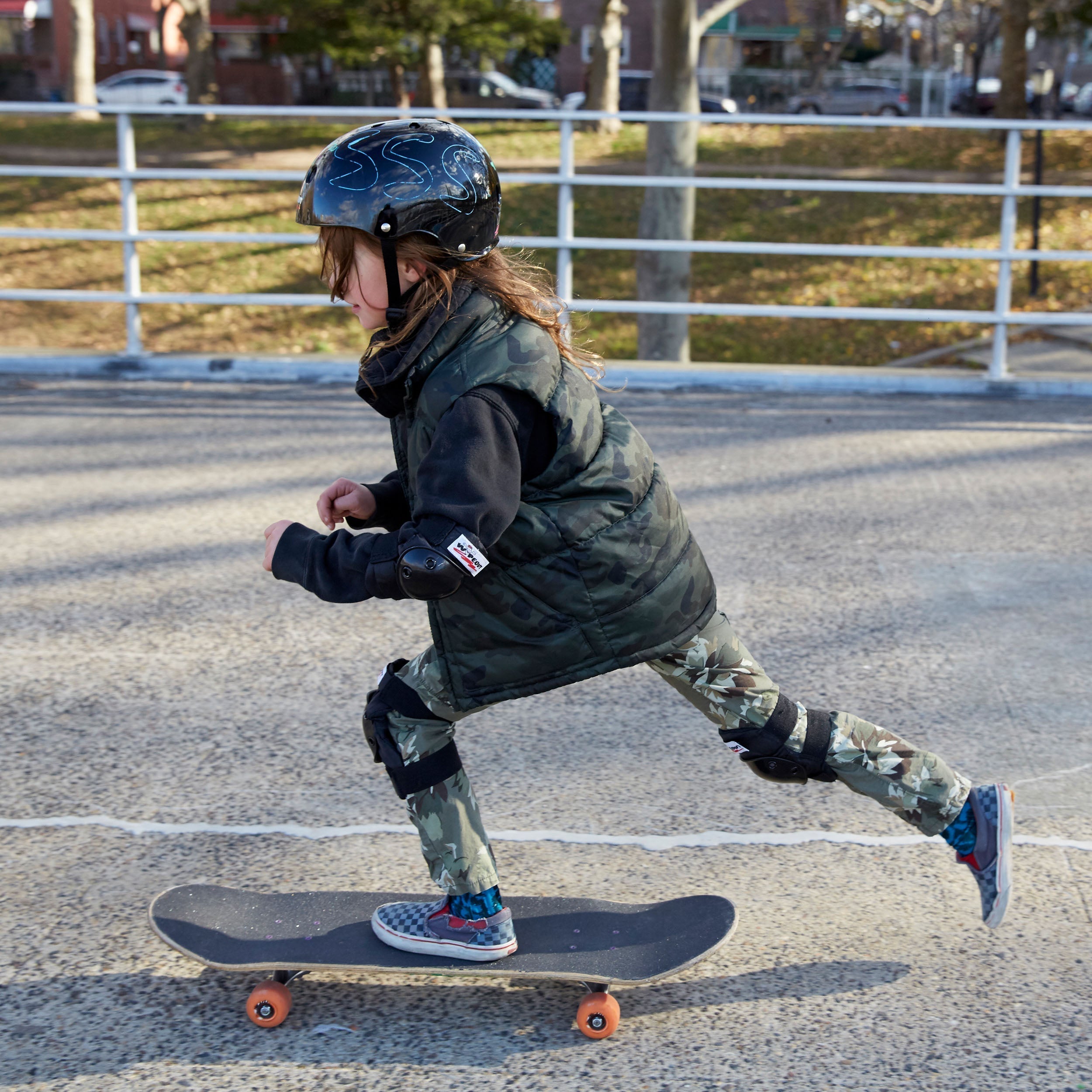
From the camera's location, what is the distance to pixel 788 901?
9.29 ft

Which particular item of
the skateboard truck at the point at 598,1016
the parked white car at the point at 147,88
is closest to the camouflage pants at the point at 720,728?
the skateboard truck at the point at 598,1016

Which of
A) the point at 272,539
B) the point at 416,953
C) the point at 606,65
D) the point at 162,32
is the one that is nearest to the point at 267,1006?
the point at 416,953

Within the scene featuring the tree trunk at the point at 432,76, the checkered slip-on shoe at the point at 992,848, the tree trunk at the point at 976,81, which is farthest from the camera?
the tree trunk at the point at 976,81

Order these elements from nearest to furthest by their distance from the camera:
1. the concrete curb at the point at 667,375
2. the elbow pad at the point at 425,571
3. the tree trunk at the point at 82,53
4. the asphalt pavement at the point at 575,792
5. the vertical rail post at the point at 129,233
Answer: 1. the elbow pad at the point at 425,571
2. the asphalt pavement at the point at 575,792
3. the concrete curb at the point at 667,375
4. the vertical rail post at the point at 129,233
5. the tree trunk at the point at 82,53

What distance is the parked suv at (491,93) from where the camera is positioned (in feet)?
113

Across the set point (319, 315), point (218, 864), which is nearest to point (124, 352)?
point (218, 864)

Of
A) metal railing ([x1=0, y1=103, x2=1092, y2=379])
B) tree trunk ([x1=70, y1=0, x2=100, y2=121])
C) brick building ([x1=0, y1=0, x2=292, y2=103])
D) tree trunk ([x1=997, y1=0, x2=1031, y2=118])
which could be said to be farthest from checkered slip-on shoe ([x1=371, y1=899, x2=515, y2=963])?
brick building ([x1=0, y1=0, x2=292, y2=103])

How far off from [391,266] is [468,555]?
0.55m

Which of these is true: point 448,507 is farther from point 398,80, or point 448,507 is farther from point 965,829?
point 398,80

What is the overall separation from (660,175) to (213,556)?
7.80m

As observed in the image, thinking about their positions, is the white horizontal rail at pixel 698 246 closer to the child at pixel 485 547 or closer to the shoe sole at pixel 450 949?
the child at pixel 485 547

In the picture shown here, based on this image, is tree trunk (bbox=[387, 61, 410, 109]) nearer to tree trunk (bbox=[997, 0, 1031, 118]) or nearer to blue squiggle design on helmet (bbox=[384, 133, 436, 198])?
tree trunk (bbox=[997, 0, 1031, 118])

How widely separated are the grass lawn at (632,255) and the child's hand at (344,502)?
1412 cm

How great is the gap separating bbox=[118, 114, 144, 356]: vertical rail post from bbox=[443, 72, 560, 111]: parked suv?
87.4 feet
